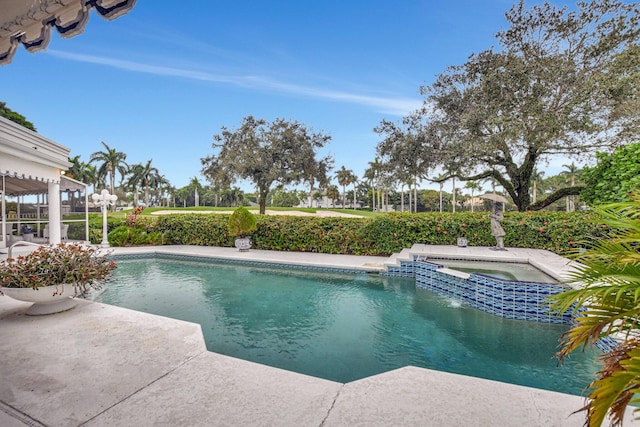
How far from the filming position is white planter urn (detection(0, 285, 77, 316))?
3.81 m

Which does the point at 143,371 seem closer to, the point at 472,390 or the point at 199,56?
the point at 472,390

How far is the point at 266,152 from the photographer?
17500 mm

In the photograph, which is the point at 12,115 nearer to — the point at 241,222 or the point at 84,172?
the point at 84,172

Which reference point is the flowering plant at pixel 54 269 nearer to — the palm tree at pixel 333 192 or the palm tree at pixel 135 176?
the palm tree at pixel 135 176

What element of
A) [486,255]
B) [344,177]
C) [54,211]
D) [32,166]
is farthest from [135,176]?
[486,255]

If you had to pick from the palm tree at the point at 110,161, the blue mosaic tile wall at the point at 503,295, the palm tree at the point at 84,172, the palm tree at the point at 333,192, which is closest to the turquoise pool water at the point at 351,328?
the blue mosaic tile wall at the point at 503,295

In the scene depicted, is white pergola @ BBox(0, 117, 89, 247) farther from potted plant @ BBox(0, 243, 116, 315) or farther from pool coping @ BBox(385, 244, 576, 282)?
pool coping @ BBox(385, 244, 576, 282)

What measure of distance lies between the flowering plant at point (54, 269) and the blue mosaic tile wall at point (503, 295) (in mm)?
5851

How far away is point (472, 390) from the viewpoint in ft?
7.97

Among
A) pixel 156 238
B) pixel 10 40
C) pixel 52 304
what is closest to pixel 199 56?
pixel 156 238

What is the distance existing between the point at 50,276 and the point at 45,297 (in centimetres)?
29

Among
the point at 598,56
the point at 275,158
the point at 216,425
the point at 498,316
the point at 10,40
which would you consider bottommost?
the point at 498,316

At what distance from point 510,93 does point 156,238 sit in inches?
557

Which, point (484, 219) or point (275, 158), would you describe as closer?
point (484, 219)
